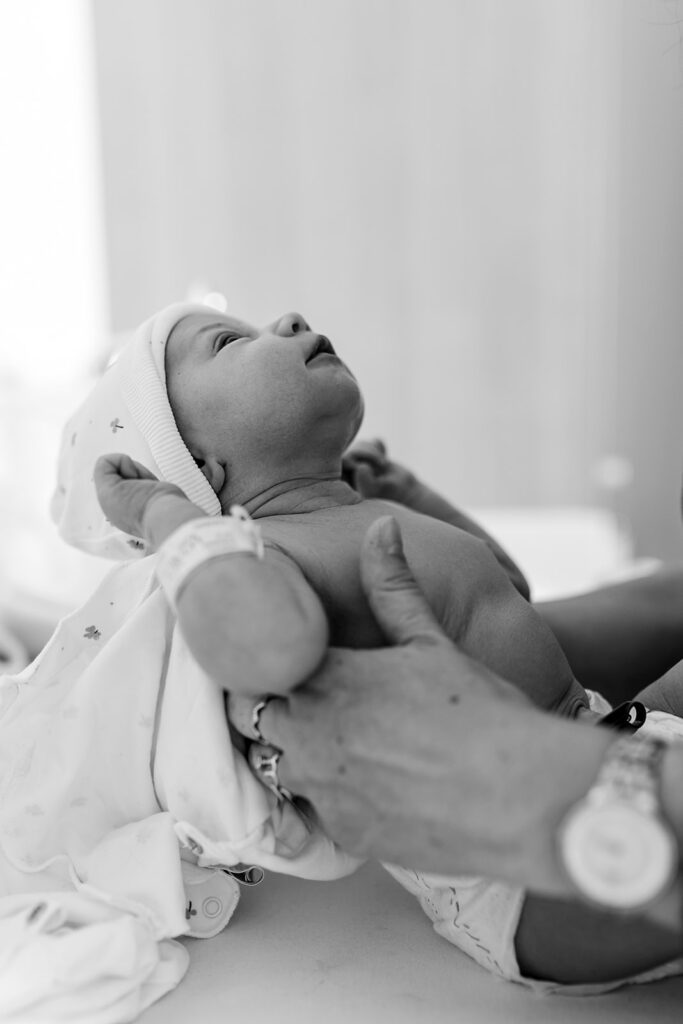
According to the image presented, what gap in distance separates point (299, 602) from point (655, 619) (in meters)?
0.69

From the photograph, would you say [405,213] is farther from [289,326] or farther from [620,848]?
[620,848]

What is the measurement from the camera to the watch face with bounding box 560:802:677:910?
1.94 feet

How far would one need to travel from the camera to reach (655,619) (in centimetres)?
128

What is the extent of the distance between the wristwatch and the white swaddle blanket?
0.32m

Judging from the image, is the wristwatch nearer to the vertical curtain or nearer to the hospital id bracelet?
the hospital id bracelet

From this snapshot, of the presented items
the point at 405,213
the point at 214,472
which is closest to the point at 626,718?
the point at 214,472

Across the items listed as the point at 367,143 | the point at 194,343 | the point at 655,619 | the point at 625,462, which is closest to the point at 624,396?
the point at 625,462

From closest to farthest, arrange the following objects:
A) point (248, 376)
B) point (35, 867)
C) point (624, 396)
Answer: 1. point (35, 867)
2. point (248, 376)
3. point (624, 396)

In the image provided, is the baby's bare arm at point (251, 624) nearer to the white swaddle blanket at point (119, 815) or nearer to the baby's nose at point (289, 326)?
the white swaddle blanket at point (119, 815)

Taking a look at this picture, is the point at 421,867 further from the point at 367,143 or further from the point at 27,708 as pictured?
the point at 367,143

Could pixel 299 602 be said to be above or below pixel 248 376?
below

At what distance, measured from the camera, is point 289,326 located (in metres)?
1.12

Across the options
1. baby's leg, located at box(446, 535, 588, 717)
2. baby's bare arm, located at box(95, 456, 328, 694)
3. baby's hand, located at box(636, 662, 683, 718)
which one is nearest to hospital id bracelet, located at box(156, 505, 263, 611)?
baby's bare arm, located at box(95, 456, 328, 694)

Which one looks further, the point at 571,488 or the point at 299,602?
the point at 571,488
